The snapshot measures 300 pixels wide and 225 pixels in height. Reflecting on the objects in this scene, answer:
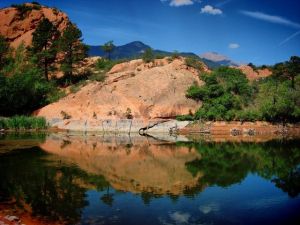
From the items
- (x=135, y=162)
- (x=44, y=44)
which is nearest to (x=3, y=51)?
(x=44, y=44)

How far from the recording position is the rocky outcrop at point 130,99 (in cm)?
6257

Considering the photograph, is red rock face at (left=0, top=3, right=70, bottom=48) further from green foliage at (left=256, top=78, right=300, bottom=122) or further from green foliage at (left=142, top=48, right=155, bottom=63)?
green foliage at (left=256, top=78, right=300, bottom=122)

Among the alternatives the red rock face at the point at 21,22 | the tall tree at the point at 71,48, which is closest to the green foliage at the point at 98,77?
the tall tree at the point at 71,48

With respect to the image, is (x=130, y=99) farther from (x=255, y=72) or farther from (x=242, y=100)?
(x=255, y=72)

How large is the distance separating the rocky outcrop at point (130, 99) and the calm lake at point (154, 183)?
20.8m

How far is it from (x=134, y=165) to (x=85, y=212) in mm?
13548

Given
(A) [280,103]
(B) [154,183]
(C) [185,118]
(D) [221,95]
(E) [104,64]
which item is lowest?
(B) [154,183]

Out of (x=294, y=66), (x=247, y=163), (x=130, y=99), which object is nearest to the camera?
(x=247, y=163)

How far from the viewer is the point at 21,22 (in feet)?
293

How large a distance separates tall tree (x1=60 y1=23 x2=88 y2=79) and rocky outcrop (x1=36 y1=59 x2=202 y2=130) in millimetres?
6223

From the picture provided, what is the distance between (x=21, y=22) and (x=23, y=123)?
38.5 meters

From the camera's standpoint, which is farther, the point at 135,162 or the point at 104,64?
the point at 104,64

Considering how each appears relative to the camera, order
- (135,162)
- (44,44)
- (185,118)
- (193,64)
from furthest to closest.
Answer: (193,64), (44,44), (185,118), (135,162)

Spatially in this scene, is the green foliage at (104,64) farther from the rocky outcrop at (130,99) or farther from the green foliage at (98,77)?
the rocky outcrop at (130,99)
